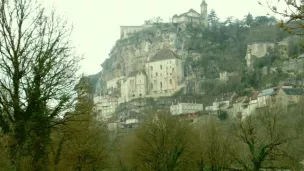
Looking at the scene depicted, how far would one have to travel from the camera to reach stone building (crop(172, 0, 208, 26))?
6486 inches

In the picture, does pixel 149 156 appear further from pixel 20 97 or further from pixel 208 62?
pixel 208 62

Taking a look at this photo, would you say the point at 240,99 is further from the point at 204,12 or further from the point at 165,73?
the point at 204,12

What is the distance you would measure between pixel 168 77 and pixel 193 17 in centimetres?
3471

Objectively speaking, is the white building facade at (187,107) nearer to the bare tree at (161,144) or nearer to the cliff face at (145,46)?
the cliff face at (145,46)

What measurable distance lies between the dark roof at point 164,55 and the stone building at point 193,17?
68.7ft

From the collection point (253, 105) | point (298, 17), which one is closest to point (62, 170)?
point (298, 17)

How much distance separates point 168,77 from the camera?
140375 millimetres

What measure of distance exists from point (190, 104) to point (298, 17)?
120 metres

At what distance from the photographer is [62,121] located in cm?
1680

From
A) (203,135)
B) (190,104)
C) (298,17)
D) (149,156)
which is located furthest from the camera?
(190,104)

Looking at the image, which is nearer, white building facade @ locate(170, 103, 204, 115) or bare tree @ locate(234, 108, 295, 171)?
bare tree @ locate(234, 108, 295, 171)

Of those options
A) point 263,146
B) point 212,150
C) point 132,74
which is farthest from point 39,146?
point 132,74

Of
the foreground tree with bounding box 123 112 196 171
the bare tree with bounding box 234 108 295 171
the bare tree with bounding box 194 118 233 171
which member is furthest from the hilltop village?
the foreground tree with bounding box 123 112 196 171

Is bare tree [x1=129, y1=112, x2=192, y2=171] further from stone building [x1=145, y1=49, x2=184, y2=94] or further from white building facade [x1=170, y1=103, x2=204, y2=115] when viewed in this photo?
stone building [x1=145, y1=49, x2=184, y2=94]
